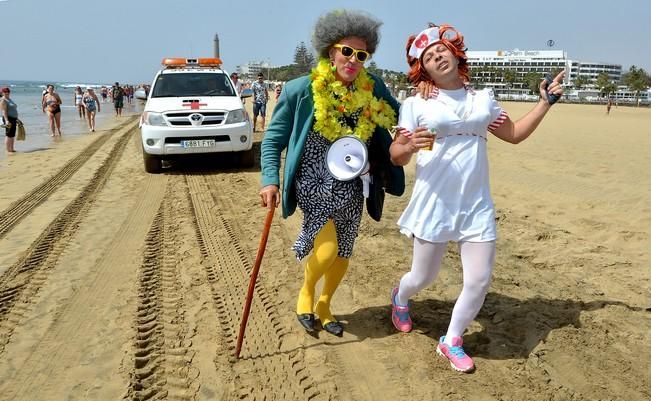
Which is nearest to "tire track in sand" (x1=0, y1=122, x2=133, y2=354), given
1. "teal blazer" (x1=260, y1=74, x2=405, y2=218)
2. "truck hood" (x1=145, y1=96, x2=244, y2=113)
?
"teal blazer" (x1=260, y1=74, x2=405, y2=218)

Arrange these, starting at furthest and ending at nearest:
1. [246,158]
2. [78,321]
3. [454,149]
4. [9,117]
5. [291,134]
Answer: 1. [9,117]
2. [246,158]
3. [78,321]
4. [291,134]
5. [454,149]

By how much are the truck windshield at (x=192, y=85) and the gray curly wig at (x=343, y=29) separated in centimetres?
683

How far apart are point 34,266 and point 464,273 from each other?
12.3ft

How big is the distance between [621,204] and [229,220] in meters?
5.25

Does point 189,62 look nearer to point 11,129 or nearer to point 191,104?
point 191,104

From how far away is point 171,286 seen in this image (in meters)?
3.95

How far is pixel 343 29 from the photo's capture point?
9.05 feet

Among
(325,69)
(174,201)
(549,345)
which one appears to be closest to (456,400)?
(549,345)

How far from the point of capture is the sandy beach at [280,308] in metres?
2.72

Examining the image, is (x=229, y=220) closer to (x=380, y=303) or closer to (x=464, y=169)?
(x=380, y=303)

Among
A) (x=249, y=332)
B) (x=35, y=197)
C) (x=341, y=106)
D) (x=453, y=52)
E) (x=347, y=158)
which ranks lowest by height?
(x=249, y=332)

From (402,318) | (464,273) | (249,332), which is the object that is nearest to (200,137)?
(249,332)

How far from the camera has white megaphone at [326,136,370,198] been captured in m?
2.76

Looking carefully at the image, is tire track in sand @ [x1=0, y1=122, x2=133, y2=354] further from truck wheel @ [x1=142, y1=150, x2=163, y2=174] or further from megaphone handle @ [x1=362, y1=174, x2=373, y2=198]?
megaphone handle @ [x1=362, y1=174, x2=373, y2=198]
